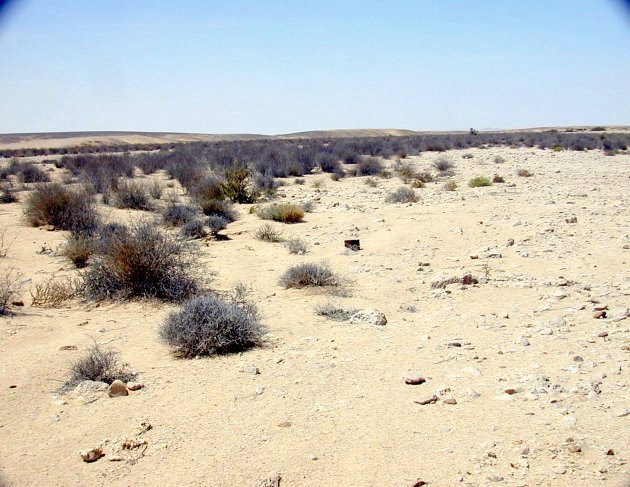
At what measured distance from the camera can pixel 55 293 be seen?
770 cm

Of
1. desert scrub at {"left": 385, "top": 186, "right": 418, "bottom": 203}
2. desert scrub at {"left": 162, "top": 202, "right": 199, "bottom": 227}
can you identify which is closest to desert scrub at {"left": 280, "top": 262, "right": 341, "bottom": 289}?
desert scrub at {"left": 162, "top": 202, "right": 199, "bottom": 227}

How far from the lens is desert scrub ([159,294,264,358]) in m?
5.64

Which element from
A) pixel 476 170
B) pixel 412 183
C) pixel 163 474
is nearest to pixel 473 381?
pixel 163 474

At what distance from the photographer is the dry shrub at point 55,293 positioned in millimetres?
7504

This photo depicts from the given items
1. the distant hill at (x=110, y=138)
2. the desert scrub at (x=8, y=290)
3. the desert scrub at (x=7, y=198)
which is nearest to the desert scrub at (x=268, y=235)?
the desert scrub at (x=8, y=290)

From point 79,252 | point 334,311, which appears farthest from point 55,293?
point 334,311

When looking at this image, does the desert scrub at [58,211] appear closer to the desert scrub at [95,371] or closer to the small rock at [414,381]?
the desert scrub at [95,371]

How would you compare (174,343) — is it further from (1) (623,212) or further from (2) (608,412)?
(1) (623,212)

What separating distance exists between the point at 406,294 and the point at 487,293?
106 centimetres

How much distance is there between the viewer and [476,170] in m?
25.0

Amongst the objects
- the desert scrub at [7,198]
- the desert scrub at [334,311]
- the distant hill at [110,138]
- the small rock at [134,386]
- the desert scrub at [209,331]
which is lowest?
the small rock at [134,386]

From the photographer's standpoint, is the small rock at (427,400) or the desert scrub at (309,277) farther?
the desert scrub at (309,277)

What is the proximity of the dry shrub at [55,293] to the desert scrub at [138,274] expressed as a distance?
212 millimetres

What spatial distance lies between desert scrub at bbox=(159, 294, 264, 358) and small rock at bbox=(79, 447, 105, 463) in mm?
1779
